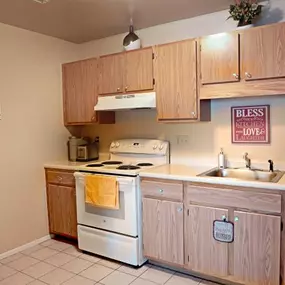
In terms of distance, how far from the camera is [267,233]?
6.76 ft

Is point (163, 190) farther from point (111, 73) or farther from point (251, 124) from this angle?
point (111, 73)

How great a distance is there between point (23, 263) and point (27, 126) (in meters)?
1.39

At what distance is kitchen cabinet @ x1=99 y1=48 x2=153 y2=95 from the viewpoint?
2.86 m

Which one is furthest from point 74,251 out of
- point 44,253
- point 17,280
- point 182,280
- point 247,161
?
point 247,161

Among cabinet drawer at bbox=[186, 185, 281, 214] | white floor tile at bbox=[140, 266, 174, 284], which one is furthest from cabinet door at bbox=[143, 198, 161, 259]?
cabinet drawer at bbox=[186, 185, 281, 214]

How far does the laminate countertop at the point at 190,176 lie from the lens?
2.04m

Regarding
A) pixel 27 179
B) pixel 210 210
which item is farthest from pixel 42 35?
pixel 210 210

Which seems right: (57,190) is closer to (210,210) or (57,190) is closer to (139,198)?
(139,198)

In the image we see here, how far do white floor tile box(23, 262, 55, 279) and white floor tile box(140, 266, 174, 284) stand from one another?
88 cm

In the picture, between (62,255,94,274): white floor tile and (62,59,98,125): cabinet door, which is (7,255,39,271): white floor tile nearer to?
(62,255,94,274): white floor tile

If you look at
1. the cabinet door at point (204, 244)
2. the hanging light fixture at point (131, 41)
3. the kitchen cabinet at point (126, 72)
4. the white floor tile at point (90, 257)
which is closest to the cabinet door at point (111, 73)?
the kitchen cabinet at point (126, 72)

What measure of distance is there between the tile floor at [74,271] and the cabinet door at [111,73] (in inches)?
68.2

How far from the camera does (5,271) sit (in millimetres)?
2684

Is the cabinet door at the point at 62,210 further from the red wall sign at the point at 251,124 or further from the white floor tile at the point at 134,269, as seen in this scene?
the red wall sign at the point at 251,124
